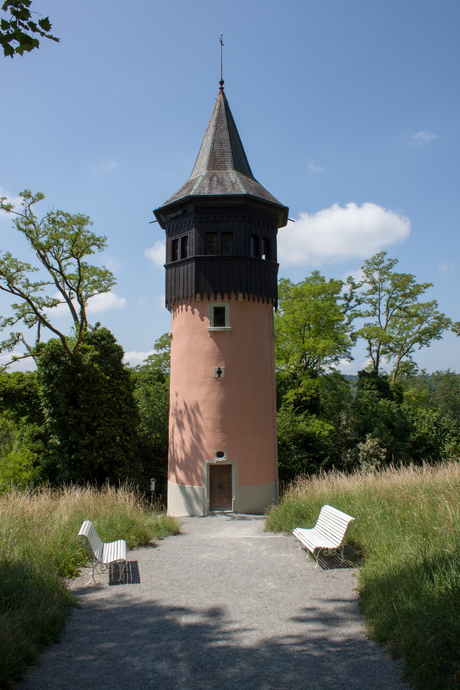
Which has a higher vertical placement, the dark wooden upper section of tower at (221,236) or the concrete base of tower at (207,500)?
the dark wooden upper section of tower at (221,236)

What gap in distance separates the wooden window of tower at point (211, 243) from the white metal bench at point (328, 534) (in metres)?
10.2

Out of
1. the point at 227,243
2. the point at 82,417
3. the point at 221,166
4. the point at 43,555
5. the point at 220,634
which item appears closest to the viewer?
the point at 220,634

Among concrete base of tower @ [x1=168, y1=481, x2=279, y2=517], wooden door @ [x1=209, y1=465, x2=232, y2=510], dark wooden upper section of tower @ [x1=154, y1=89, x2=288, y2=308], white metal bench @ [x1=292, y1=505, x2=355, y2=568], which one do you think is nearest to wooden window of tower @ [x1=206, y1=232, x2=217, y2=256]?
dark wooden upper section of tower @ [x1=154, y1=89, x2=288, y2=308]

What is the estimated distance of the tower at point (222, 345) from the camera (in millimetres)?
15242

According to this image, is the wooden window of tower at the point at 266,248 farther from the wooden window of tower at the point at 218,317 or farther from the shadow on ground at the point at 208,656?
the shadow on ground at the point at 208,656

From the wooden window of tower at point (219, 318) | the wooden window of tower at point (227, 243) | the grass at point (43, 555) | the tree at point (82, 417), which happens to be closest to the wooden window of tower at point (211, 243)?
the wooden window of tower at point (227, 243)

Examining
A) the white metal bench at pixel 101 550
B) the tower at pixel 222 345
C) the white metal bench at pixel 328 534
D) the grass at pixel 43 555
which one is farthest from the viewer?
the tower at pixel 222 345

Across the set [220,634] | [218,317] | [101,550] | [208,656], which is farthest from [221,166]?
[208,656]

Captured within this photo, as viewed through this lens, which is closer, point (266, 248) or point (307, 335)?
point (266, 248)

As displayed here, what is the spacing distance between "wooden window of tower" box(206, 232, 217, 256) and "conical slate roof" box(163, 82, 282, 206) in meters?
1.40

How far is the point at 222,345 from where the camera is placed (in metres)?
15.7

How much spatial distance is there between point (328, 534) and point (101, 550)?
3.81 meters

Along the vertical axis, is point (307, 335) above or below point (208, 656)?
above

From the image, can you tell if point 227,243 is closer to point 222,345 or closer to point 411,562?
point 222,345
